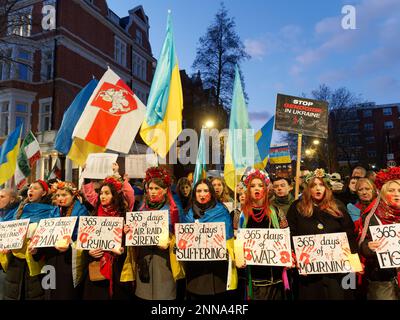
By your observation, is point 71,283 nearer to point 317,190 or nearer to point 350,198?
point 317,190

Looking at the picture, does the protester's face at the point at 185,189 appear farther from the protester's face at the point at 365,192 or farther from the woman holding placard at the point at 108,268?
the protester's face at the point at 365,192

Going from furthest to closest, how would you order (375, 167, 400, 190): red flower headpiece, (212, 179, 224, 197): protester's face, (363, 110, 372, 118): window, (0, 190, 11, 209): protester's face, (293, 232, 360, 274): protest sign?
(363, 110, 372, 118): window < (212, 179, 224, 197): protester's face < (0, 190, 11, 209): protester's face < (375, 167, 400, 190): red flower headpiece < (293, 232, 360, 274): protest sign

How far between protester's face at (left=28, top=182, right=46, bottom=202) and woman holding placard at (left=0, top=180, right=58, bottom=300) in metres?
0.10

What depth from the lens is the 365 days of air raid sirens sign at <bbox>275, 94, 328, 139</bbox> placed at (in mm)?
6387

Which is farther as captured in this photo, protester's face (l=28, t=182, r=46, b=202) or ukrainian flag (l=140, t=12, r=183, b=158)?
ukrainian flag (l=140, t=12, r=183, b=158)

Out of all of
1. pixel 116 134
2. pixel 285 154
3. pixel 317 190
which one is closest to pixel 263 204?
pixel 317 190

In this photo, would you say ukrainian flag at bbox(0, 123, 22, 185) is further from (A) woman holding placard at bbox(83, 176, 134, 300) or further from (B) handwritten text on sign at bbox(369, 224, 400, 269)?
(B) handwritten text on sign at bbox(369, 224, 400, 269)

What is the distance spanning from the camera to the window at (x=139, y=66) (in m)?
32.0

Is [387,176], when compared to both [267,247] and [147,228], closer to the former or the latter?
[267,247]

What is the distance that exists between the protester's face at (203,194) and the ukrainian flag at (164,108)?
1.89m

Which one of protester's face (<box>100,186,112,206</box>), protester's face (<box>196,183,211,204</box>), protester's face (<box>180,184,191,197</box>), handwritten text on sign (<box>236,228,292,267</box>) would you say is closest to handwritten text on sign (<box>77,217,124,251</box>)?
protester's face (<box>100,186,112,206</box>)

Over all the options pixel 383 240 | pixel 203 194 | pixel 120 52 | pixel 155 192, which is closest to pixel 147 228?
pixel 155 192

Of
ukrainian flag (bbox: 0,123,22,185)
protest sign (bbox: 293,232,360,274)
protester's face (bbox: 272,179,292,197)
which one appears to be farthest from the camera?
ukrainian flag (bbox: 0,123,22,185)

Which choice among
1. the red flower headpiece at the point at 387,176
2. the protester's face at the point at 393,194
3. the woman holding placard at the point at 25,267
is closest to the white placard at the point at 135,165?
the woman holding placard at the point at 25,267
